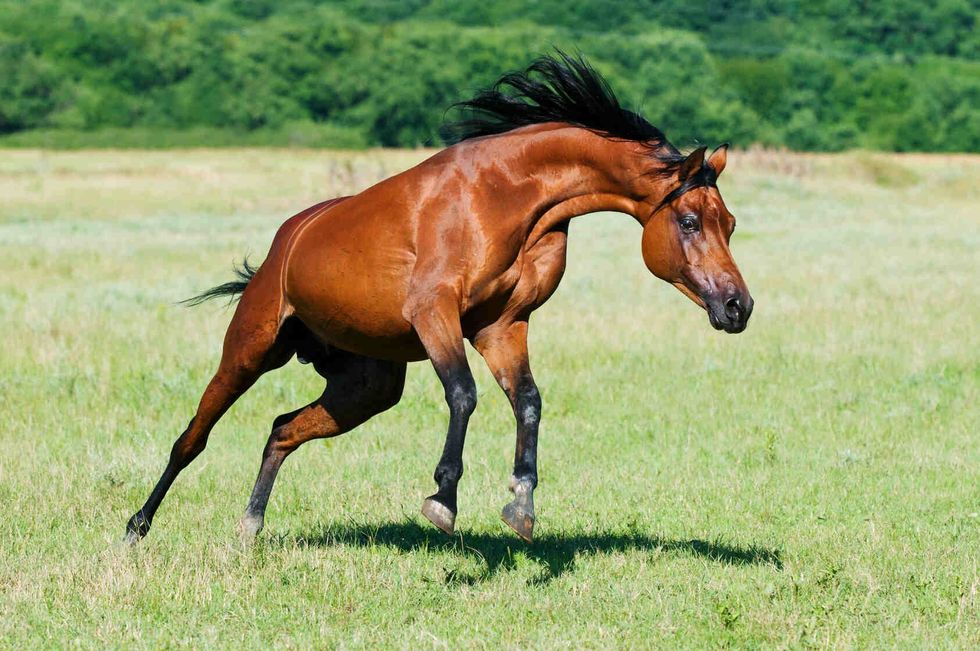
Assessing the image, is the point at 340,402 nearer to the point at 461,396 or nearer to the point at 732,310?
the point at 461,396

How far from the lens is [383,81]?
92.5m

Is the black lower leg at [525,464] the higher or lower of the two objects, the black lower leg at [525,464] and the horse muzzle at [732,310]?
the lower

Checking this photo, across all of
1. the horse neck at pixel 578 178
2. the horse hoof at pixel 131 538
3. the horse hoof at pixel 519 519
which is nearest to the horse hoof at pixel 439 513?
the horse hoof at pixel 519 519

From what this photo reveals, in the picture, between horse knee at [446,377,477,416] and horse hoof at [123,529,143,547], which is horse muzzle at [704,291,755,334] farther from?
horse hoof at [123,529,143,547]

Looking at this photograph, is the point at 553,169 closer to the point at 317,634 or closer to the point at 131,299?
the point at 317,634

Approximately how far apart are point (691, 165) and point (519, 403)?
4.38ft

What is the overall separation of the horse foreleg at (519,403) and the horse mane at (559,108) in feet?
3.47

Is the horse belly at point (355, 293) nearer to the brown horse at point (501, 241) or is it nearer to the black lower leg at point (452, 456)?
the brown horse at point (501, 241)

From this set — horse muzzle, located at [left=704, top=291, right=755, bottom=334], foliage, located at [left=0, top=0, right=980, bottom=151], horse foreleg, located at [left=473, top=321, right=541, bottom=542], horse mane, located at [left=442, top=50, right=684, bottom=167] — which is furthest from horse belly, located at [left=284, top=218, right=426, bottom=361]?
foliage, located at [left=0, top=0, right=980, bottom=151]

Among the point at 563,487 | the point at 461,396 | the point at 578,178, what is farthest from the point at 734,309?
the point at 563,487

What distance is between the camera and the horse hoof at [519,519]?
5.51 m

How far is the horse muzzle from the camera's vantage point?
18.8 ft

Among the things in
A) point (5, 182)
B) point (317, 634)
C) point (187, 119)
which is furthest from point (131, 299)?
point (187, 119)

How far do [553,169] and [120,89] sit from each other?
305ft
